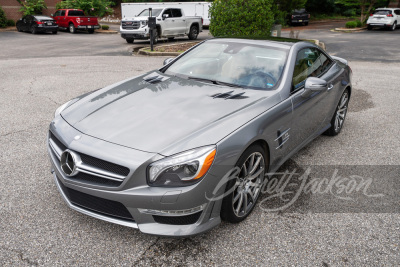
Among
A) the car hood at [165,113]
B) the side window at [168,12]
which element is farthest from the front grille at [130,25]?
the car hood at [165,113]

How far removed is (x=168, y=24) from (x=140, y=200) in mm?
17462

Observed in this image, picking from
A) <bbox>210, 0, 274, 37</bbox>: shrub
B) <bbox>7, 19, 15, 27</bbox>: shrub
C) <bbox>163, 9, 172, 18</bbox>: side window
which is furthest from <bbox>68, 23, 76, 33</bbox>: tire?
<bbox>210, 0, 274, 37</bbox>: shrub

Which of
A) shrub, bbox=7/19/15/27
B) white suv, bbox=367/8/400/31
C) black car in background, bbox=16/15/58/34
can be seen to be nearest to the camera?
black car in background, bbox=16/15/58/34

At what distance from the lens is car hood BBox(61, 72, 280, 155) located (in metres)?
2.85

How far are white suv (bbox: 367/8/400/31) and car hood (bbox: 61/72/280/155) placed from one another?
93.9 feet

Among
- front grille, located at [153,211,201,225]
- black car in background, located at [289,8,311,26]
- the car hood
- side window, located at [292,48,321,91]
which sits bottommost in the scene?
front grille, located at [153,211,201,225]

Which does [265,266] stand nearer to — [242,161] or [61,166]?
[242,161]

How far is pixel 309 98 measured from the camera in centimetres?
414

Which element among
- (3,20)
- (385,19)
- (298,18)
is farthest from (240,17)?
(298,18)

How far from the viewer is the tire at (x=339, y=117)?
17.4 feet

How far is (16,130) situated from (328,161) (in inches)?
179

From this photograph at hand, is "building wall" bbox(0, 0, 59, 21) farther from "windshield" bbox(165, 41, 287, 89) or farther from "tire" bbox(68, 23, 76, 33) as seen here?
"windshield" bbox(165, 41, 287, 89)

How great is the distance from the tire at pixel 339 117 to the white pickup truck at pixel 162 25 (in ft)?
44.2

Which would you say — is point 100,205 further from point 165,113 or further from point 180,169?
point 165,113
